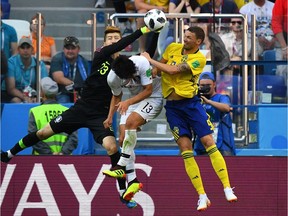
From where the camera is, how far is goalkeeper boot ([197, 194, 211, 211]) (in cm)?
1998

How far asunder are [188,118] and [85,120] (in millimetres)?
1384


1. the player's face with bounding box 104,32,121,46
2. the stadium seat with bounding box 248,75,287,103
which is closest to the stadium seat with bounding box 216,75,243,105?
the stadium seat with bounding box 248,75,287,103

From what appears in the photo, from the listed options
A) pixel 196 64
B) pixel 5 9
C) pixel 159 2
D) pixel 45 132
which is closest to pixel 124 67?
pixel 196 64

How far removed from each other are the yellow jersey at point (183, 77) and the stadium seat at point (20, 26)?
12.0 feet

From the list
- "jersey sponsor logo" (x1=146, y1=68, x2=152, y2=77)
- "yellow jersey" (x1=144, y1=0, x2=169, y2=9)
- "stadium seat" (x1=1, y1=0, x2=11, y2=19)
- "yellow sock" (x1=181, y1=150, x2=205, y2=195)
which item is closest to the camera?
"jersey sponsor logo" (x1=146, y1=68, x2=152, y2=77)

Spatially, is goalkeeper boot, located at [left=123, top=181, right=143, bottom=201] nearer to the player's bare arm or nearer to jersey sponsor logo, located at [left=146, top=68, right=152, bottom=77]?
jersey sponsor logo, located at [left=146, top=68, right=152, bottom=77]

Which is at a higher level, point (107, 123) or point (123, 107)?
point (123, 107)

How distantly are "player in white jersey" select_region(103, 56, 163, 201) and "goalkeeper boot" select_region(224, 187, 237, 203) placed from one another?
1125mm

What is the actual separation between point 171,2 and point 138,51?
129cm

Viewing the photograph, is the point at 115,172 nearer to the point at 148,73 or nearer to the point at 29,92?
the point at 148,73

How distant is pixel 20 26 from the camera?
23.3 meters

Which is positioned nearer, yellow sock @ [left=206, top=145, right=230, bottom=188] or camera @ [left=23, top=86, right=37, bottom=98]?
yellow sock @ [left=206, top=145, right=230, bottom=188]

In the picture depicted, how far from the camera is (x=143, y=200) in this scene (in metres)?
21.8

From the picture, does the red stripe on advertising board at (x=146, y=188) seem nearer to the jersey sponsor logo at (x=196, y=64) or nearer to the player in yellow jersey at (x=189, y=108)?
the player in yellow jersey at (x=189, y=108)
